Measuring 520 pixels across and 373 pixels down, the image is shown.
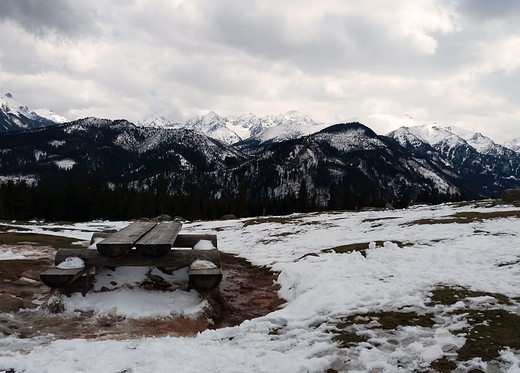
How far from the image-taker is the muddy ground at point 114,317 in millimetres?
6820

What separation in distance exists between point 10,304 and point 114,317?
7.65 ft

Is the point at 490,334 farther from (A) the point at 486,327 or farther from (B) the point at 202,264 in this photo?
(B) the point at 202,264

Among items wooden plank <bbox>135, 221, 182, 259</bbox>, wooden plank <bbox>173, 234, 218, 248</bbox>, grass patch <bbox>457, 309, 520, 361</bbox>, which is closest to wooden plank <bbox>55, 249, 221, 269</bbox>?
wooden plank <bbox>135, 221, 182, 259</bbox>

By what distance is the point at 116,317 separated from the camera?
767 centimetres

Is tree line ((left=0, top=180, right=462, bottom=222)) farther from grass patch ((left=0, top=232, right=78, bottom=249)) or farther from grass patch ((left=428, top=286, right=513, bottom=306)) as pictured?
grass patch ((left=428, top=286, right=513, bottom=306))

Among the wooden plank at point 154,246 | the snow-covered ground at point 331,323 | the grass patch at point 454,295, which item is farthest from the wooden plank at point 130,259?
the grass patch at point 454,295

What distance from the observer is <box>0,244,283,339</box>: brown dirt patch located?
22.3 ft

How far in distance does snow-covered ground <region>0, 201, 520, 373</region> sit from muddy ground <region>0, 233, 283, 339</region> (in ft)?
1.42

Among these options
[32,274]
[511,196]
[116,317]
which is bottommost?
[116,317]

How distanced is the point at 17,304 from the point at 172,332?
149 inches

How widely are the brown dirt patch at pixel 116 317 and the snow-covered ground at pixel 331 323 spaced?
41 centimetres

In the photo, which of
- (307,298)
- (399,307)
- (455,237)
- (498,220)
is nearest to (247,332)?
(307,298)

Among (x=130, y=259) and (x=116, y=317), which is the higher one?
(x=130, y=259)

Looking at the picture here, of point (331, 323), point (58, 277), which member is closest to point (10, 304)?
point (58, 277)
